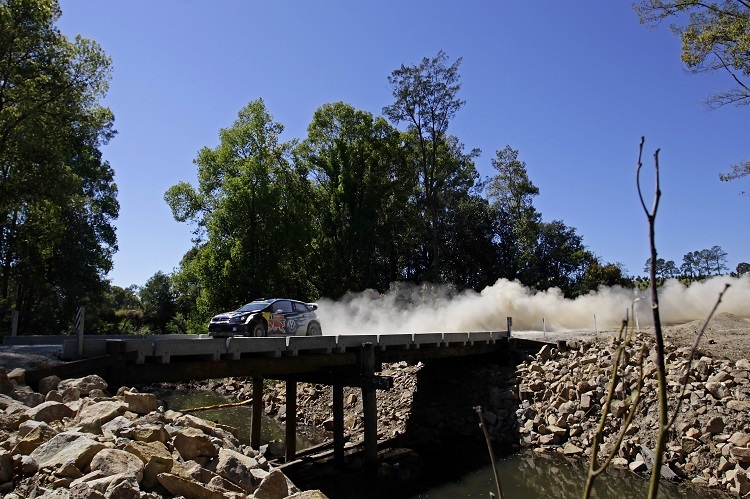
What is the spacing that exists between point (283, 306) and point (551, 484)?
9080 millimetres

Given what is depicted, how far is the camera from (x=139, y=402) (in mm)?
8602

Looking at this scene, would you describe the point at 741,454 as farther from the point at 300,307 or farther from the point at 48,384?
the point at 48,384

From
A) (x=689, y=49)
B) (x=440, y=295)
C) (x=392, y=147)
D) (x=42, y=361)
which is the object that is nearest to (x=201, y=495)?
(x=42, y=361)

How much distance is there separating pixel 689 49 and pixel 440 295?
70.8 feet

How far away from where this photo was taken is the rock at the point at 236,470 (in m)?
7.24

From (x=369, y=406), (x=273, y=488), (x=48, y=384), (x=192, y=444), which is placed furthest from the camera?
(x=369, y=406)

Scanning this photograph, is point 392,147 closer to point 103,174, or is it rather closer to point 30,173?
point 103,174

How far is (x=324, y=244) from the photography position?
1652 inches

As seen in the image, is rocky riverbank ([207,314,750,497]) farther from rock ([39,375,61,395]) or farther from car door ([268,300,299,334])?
rock ([39,375,61,395])

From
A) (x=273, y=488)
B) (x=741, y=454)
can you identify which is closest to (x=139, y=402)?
(x=273, y=488)

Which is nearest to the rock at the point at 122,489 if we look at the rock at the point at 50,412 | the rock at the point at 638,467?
the rock at the point at 50,412

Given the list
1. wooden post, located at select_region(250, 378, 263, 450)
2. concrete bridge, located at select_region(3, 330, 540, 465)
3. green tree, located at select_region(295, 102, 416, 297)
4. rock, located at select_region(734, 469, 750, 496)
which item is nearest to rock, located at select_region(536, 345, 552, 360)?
concrete bridge, located at select_region(3, 330, 540, 465)

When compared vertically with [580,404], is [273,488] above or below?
above

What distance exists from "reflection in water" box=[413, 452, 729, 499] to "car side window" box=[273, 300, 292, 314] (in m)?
6.82
